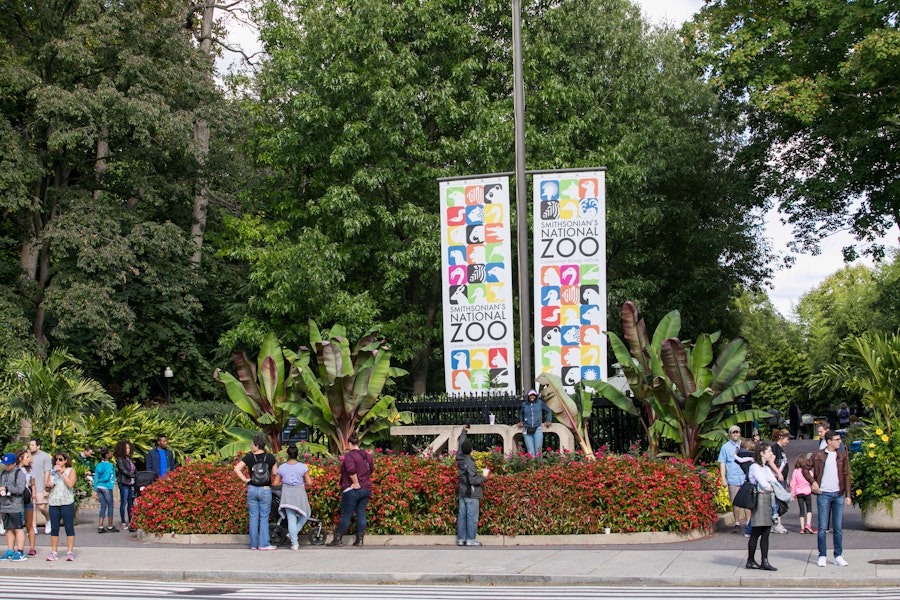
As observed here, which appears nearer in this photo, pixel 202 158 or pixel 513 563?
pixel 513 563

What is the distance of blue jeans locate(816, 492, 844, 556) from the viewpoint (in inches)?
460

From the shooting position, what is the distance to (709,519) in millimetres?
14984

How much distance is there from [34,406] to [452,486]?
11390 mm

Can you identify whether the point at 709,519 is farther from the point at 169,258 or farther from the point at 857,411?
the point at 857,411

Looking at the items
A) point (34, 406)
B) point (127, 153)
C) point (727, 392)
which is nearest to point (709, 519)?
point (727, 392)

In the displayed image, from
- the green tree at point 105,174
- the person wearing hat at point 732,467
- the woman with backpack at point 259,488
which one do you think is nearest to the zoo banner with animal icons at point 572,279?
the person wearing hat at point 732,467

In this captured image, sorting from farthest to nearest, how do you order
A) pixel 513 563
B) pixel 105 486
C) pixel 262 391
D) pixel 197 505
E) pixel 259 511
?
pixel 262 391 → pixel 105 486 → pixel 197 505 → pixel 259 511 → pixel 513 563

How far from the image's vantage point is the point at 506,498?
14961mm

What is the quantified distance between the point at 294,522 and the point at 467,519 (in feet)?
8.41

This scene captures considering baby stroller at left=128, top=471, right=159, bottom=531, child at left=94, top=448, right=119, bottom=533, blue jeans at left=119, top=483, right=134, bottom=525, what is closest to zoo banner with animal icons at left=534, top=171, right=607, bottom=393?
baby stroller at left=128, top=471, right=159, bottom=531

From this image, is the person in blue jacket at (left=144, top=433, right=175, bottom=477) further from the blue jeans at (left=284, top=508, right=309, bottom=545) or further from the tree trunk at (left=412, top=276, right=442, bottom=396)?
the tree trunk at (left=412, top=276, right=442, bottom=396)

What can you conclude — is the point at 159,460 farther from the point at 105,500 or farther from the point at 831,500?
the point at 831,500

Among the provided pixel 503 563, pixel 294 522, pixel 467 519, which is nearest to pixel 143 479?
pixel 294 522

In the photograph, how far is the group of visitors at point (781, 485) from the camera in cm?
1162
